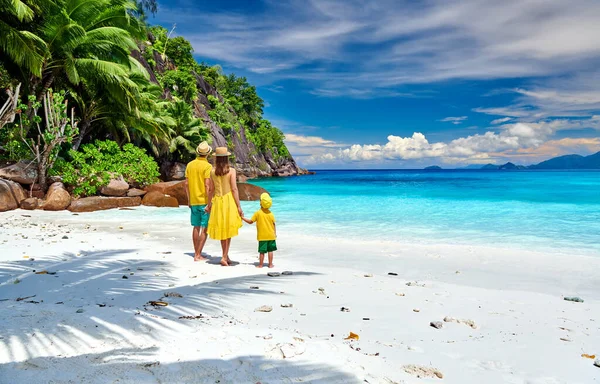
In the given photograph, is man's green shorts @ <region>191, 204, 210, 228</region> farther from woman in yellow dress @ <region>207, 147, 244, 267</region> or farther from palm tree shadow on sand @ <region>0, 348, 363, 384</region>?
palm tree shadow on sand @ <region>0, 348, 363, 384</region>

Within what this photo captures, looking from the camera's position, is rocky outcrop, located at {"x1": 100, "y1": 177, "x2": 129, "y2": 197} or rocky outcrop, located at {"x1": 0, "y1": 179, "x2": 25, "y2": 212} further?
rocky outcrop, located at {"x1": 100, "y1": 177, "x2": 129, "y2": 197}

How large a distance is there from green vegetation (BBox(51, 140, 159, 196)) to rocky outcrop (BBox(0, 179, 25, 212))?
6.38 ft

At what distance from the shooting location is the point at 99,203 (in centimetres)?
1491

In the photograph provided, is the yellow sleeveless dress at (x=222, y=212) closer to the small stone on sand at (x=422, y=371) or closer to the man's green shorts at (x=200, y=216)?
the man's green shorts at (x=200, y=216)

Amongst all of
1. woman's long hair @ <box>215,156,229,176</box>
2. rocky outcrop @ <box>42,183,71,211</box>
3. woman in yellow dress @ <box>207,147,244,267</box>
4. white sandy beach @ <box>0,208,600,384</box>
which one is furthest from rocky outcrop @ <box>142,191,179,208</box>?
woman's long hair @ <box>215,156,229,176</box>

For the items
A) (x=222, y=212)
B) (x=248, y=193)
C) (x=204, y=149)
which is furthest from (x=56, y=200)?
(x=222, y=212)

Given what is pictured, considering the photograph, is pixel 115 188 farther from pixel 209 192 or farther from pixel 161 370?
pixel 161 370

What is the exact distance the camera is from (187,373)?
2.27 meters

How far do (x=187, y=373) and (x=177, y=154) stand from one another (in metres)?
29.6

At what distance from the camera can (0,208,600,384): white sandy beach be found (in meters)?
2.38

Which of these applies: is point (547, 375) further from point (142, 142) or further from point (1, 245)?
point (142, 142)

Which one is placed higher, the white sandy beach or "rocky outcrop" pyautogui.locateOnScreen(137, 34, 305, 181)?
"rocky outcrop" pyautogui.locateOnScreen(137, 34, 305, 181)

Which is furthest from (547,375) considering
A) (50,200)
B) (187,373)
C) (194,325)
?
(50,200)

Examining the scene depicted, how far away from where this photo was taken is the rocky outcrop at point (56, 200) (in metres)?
13.8
